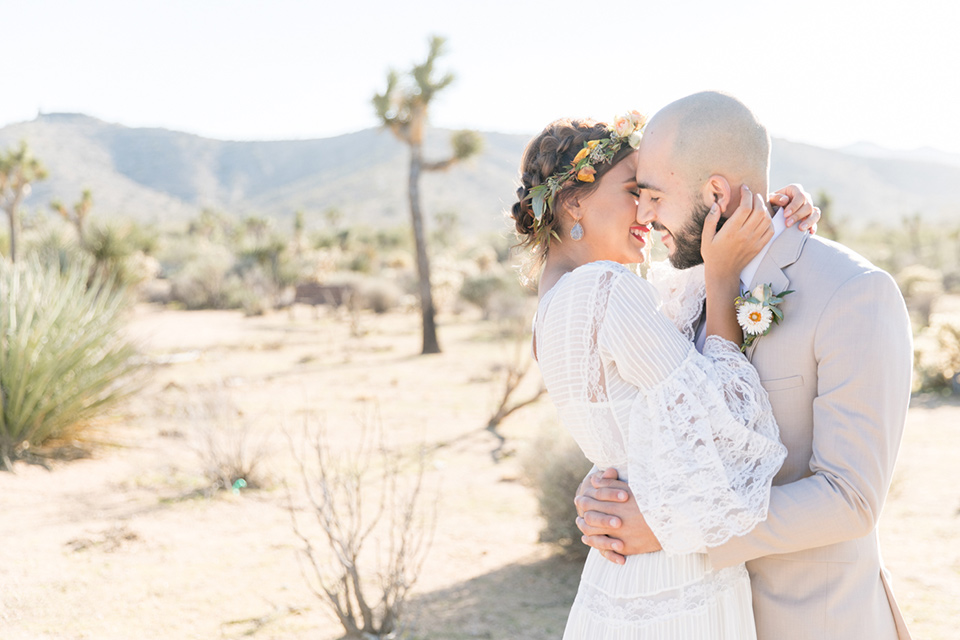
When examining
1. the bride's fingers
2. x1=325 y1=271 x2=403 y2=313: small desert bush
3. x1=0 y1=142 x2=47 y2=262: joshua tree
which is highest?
x1=0 y1=142 x2=47 y2=262: joshua tree

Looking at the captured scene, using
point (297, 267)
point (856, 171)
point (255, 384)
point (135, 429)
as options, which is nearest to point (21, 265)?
point (135, 429)

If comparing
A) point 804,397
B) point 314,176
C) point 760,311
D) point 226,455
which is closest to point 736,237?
point 760,311

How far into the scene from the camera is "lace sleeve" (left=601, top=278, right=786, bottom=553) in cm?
163

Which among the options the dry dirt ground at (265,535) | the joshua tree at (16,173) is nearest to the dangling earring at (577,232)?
the dry dirt ground at (265,535)

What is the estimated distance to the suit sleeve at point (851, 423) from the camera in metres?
1.55

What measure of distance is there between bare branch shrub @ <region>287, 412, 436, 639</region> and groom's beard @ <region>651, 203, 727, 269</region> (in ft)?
7.38

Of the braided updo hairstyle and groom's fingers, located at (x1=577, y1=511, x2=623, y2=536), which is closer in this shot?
groom's fingers, located at (x1=577, y1=511, x2=623, y2=536)

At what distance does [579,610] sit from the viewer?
6.41 ft

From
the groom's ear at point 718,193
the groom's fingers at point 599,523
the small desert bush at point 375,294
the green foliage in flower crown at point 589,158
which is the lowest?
the small desert bush at point 375,294

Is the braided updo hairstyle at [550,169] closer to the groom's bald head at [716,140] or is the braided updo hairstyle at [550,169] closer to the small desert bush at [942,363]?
the groom's bald head at [716,140]

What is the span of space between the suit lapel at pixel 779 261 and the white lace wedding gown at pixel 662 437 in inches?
6.6

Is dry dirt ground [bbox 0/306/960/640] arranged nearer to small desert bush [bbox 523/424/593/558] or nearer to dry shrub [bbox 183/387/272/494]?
dry shrub [bbox 183/387/272/494]

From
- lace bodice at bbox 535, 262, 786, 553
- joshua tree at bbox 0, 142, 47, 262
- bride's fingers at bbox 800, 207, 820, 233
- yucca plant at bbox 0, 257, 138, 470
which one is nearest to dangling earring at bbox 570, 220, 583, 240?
lace bodice at bbox 535, 262, 786, 553

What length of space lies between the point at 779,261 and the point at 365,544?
4.74 metres
